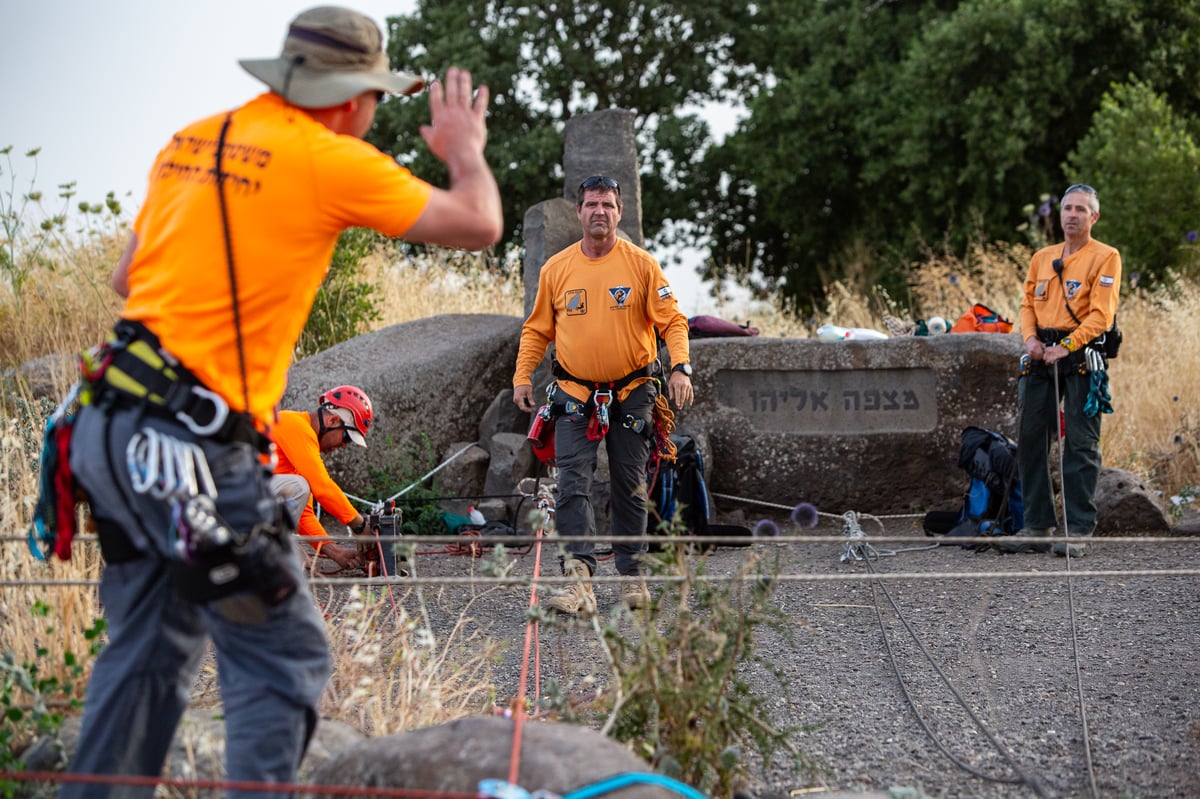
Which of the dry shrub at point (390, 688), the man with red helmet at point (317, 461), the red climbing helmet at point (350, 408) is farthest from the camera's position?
the red climbing helmet at point (350, 408)

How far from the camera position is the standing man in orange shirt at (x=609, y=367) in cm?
630

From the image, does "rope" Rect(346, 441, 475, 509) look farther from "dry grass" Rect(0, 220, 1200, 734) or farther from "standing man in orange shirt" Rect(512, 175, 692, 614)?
"standing man in orange shirt" Rect(512, 175, 692, 614)

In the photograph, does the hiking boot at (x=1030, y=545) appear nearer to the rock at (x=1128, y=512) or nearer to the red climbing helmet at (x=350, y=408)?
Answer: the rock at (x=1128, y=512)

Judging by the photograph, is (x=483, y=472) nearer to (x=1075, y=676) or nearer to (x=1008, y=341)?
(x=1008, y=341)

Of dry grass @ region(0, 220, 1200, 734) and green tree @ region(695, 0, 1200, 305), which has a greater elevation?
green tree @ region(695, 0, 1200, 305)

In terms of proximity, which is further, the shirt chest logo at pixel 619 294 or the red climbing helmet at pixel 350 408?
the red climbing helmet at pixel 350 408

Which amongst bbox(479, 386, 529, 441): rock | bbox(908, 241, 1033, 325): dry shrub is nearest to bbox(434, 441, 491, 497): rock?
bbox(479, 386, 529, 441): rock

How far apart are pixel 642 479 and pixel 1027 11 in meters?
14.4

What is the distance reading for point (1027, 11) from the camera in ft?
59.5

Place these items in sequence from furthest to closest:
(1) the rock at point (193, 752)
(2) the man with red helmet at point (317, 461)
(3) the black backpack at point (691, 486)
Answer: (3) the black backpack at point (691, 486) → (2) the man with red helmet at point (317, 461) → (1) the rock at point (193, 752)

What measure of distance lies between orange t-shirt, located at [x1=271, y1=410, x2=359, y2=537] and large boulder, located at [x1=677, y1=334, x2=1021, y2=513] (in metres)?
3.51

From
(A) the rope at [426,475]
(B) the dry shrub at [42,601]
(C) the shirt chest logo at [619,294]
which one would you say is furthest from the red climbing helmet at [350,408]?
(A) the rope at [426,475]

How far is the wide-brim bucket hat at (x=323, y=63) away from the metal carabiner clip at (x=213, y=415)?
0.67m

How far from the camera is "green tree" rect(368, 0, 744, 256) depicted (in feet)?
72.6
